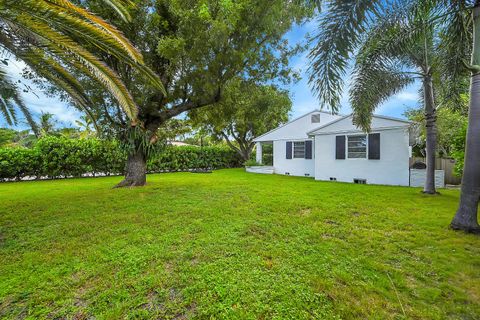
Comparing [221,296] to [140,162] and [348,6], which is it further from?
[140,162]

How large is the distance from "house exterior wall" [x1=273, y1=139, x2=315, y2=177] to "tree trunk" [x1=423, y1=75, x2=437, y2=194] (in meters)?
6.71

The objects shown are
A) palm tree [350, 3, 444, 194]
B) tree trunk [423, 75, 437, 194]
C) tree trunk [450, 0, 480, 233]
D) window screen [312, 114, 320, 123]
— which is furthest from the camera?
window screen [312, 114, 320, 123]

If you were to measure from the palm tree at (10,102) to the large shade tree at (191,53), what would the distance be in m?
2.65

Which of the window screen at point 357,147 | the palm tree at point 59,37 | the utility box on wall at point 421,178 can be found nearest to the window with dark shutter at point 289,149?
the window screen at point 357,147

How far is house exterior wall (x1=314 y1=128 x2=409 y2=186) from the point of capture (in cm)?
1054

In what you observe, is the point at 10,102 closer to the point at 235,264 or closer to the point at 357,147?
the point at 235,264

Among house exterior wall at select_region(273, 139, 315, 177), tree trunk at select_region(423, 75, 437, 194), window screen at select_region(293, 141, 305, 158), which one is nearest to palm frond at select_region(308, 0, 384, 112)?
tree trunk at select_region(423, 75, 437, 194)

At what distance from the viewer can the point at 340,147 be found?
1238 centimetres

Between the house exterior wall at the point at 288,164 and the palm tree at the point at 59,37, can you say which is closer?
the palm tree at the point at 59,37

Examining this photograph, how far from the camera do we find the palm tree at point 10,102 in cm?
474

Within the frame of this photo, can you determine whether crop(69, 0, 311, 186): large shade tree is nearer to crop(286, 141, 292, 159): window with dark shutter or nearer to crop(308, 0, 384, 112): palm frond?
crop(308, 0, 384, 112): palm frond

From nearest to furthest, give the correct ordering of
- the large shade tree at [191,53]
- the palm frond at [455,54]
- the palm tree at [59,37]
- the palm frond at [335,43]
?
the palm tree at [59,37], the palm frond at [335,43], the palm frond at [455,54], the large shade tree at [191,53]

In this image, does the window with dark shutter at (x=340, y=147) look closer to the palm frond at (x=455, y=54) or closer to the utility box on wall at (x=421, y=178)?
the utility box on wall at (x=421, y=178)

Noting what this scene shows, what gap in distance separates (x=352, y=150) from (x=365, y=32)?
330 inches
